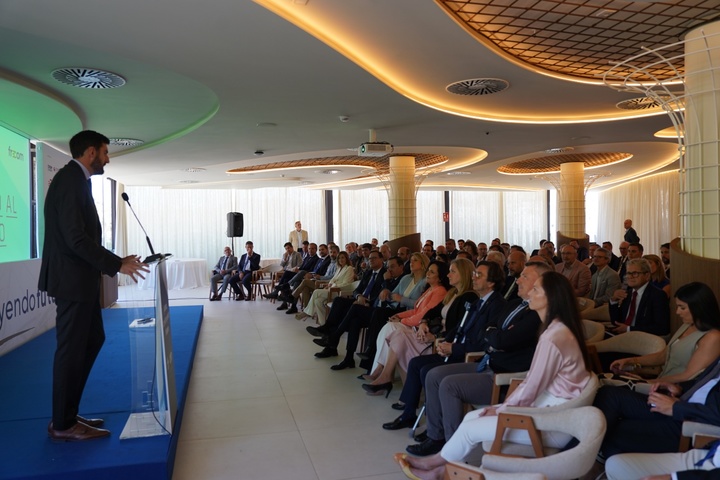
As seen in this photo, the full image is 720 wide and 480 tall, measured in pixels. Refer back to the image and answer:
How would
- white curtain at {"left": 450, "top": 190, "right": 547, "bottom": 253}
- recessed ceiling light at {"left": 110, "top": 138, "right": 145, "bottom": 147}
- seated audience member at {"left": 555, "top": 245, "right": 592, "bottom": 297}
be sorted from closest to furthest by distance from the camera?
seated audience member at {"left": 555, "top": 245, "right": 592, "bottom": 297}, recessed ceiling light at {"left": 110, "top": 138, "right": 145, "bottom": 147}, white curtain at {"left": 450, "top": 190, "right": 547, "bottom": 253}

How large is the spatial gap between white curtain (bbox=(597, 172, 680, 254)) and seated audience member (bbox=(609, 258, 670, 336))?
1113cm

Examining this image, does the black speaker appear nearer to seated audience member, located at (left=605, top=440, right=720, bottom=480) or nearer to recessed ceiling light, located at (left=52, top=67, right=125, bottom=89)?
recessed ceiling light, located at (left=52, top=67, right=125, bottom=89)

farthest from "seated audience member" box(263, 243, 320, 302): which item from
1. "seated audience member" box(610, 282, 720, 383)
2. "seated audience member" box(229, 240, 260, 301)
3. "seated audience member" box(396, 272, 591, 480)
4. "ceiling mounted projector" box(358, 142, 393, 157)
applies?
"seated audience member" box(396, 272, 591, 480)

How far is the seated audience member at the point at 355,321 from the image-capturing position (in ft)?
18.3

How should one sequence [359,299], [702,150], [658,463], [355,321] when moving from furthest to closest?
1. [359,299]
2. [355,321]
3. [702,150]
4. [658,463]

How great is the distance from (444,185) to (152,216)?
991 centimetres

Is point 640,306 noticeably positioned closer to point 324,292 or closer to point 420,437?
point 420,437

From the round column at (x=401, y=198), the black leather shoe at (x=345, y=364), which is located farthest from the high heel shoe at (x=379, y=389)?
the round column at (x=401, y=198)

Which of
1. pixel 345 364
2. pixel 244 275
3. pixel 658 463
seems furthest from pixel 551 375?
pixel 244 275

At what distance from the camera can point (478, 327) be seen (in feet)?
12.2

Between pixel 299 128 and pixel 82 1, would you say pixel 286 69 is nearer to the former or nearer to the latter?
pixel 82 1

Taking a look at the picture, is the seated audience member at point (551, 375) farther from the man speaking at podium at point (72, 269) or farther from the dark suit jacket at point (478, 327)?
the man speaking at podium at point (72, 269)

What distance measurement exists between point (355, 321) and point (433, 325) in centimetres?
129

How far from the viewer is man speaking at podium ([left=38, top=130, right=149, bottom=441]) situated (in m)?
2.87
